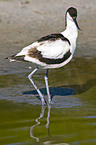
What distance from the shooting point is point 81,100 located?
6.53 m

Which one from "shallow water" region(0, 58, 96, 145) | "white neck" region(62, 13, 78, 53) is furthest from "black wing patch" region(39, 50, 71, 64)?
"shallow water" region(0, 58, 96, 145)

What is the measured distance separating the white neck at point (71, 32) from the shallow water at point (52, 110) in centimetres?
87

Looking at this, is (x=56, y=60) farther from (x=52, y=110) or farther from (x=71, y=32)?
(x=52, y=110)

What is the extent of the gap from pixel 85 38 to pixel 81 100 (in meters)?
6.44

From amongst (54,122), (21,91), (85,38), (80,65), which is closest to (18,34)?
(85,38)

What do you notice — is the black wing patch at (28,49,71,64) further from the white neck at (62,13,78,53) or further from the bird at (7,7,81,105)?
the white neck at (62,13,78,53)

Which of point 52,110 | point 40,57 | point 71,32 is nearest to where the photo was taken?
point 52,110

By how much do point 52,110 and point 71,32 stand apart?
114 cm

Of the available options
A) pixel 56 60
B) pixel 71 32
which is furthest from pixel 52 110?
pixel 71 32

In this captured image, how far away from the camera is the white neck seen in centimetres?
630

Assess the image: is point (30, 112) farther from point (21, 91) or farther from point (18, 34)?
point (18, 34)

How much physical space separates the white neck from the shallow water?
0.87 metres

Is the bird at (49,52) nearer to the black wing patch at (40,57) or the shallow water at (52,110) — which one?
the black wing patch at (40,57)

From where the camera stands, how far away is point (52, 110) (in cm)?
606
